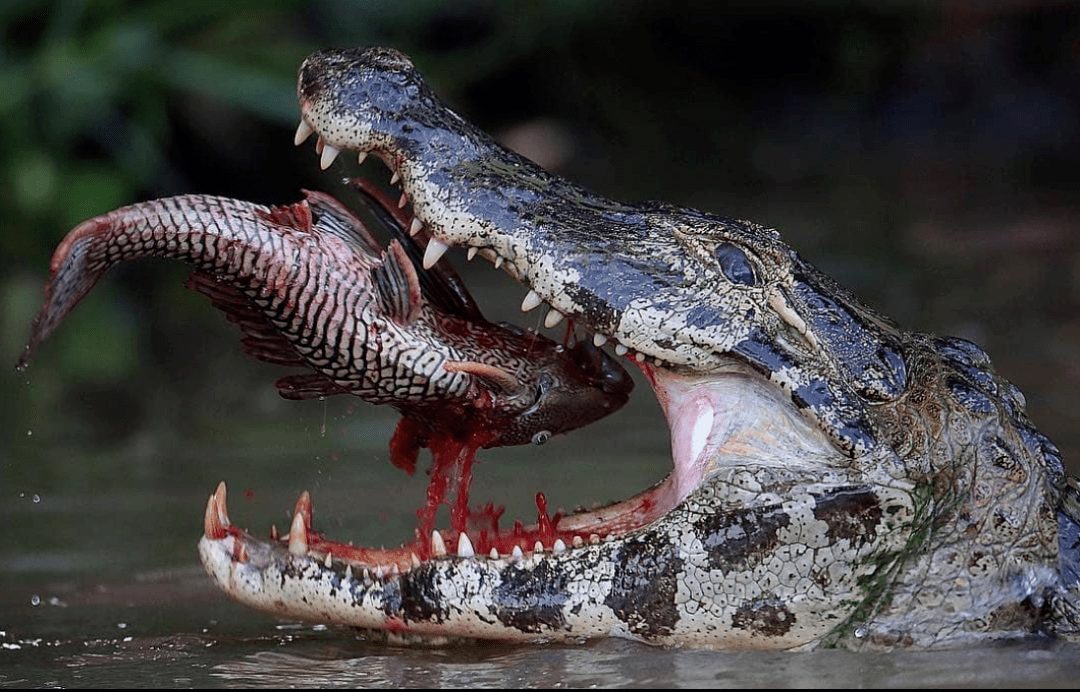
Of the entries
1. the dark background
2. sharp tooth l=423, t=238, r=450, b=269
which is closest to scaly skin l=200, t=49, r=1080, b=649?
sharp tooth l=423, t=238, r=450, b=269

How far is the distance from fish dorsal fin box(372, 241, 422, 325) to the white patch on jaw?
624mm

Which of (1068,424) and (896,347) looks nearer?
(896,347)

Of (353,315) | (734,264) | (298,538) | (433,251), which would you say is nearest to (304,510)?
(298,538)

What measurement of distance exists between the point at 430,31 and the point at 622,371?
8.39 meters

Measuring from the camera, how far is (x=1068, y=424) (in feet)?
18.2

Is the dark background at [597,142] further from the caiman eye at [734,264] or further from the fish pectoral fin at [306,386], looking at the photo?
the caiman eye at [734,264]

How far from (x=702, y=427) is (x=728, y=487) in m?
0.14

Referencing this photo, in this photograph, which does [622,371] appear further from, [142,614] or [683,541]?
[142,614]

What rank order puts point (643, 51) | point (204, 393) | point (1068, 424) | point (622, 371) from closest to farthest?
1. point (622, 371)
2. point (1068, 424)
3. point (204, 393)
4. point (643, 51)

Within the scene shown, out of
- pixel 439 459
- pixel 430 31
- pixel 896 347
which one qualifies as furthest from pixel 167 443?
pixel 430 31

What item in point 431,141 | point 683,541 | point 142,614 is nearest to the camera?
point 683,541

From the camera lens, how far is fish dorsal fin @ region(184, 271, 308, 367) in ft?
11.0

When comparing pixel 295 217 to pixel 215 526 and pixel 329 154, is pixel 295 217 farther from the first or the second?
pixel 215 526

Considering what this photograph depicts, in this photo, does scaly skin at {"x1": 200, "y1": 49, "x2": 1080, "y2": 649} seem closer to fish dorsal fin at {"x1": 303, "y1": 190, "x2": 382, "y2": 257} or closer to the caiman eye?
the caiman eye
